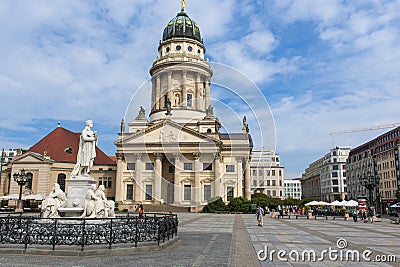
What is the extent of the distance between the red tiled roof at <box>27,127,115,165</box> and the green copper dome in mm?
33457

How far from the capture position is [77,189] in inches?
706

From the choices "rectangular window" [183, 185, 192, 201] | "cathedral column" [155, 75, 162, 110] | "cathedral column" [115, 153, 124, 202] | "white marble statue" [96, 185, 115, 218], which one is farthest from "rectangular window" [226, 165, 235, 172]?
"white marble statue" [96, 185, 115, 218]

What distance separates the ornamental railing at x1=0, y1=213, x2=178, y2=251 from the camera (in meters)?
13.1

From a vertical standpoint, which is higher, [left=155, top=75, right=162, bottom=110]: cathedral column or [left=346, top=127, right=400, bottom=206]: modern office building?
[left=155, top=75, right=162, bottom=110]: cathedral column

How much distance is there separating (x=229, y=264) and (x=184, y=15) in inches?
3441

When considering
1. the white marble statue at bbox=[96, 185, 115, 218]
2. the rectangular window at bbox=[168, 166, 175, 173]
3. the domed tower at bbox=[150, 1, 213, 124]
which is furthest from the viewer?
the domed tower at bbox=[150, 1, 213, 124]

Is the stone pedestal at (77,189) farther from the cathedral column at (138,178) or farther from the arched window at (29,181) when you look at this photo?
the arched window at (29,181)

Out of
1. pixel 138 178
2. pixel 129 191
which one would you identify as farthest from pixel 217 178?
pixel 129 191

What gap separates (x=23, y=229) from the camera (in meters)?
13.8

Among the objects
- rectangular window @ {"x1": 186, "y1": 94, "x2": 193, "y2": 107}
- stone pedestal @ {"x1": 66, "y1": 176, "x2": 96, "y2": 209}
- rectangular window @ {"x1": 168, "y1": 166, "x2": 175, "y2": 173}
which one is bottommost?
stone pedestal @ {"x1": 66, "y1": 176, "x2": 96, "y2": 209}

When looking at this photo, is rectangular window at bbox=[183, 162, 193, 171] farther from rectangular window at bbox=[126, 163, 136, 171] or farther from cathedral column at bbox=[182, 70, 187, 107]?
cathedral column at bbox=[182, 70, 187, 107]

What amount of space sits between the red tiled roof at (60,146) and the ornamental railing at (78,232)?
62.3 m

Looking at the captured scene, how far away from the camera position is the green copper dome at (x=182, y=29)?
86.8 m

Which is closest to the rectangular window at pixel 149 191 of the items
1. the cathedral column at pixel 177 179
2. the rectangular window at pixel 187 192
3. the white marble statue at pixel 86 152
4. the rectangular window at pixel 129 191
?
the rectangular window at pixel 129 191
